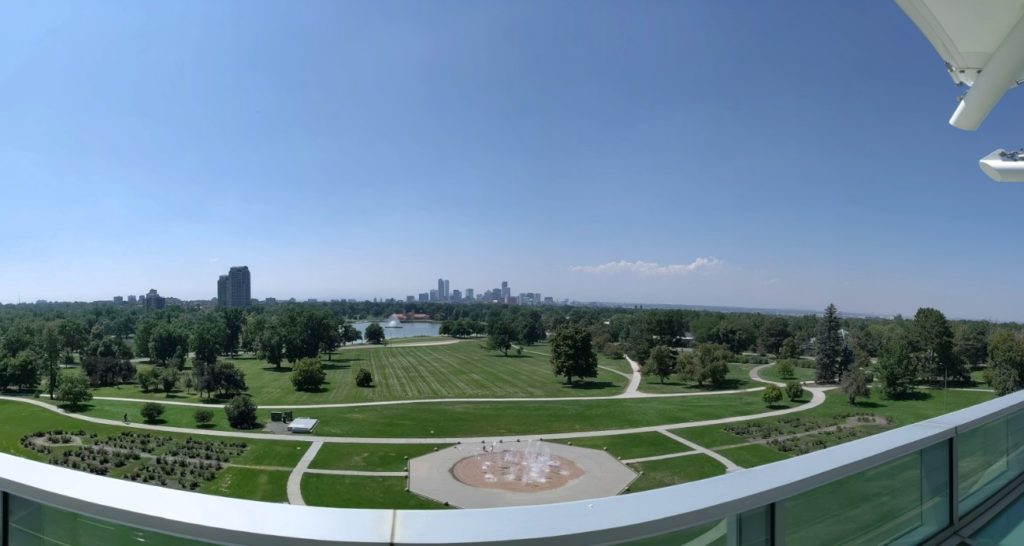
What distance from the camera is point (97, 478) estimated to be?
152 centimetres

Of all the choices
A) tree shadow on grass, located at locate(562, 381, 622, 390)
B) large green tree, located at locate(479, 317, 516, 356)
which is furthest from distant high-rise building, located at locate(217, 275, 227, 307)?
tree shadow on grass, located at locate(562, 381, 622, 390)

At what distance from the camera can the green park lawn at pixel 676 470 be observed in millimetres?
20438

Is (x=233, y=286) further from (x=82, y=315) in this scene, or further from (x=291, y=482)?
(x=291, y=482)

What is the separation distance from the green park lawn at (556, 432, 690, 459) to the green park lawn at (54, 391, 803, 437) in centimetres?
229

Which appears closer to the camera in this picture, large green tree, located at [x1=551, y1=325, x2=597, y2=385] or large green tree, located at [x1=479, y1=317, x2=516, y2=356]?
large green tree, located at [x1=551, y1=325, x2=597, y2=385]

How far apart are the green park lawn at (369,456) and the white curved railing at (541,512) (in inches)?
849

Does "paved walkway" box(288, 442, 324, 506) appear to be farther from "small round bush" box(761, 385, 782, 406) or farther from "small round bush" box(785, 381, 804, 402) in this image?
"small round bush" box(785, 381, 804, 402)

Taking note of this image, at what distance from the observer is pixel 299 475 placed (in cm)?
2081

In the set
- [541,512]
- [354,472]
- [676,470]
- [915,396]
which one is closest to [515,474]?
[354,472]

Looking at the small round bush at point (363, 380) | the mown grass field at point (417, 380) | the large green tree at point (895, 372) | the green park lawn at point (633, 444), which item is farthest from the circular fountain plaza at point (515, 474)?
the large green tree at point (895, 372)

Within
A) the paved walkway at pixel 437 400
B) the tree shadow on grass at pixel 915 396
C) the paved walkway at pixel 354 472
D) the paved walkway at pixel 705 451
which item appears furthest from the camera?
the tree shadow on grass at pixel 915 396

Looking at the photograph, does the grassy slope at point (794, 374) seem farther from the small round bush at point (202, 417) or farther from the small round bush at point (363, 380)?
the small round bush at point (202, 417)

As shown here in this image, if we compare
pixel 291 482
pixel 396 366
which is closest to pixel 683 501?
pixel 291 482

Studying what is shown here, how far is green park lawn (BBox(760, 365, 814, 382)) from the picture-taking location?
46594 mm
